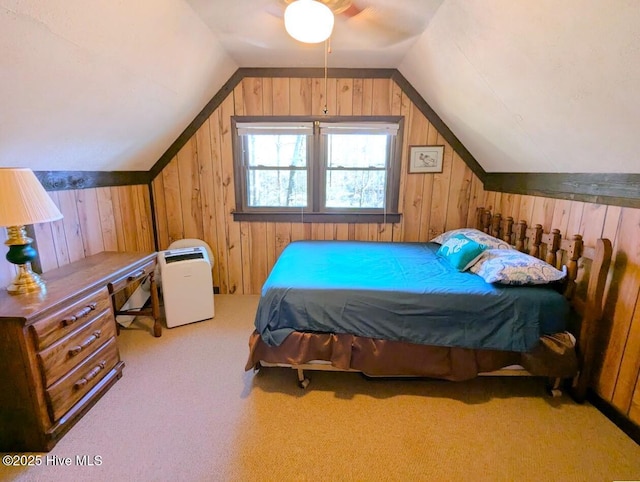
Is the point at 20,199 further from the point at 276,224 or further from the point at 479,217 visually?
the point at 479,217

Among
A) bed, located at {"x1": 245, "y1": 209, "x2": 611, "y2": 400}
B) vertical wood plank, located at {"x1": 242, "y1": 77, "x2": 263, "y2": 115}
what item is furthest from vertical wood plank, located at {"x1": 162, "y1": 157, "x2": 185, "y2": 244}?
bed, located at {"x1": 245, "y1": 209, "x2": 611, "y2": 400}

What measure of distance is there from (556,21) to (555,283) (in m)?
1.45

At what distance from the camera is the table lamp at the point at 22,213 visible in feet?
4.92

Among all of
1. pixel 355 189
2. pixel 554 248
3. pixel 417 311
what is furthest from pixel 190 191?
pixel 554 248

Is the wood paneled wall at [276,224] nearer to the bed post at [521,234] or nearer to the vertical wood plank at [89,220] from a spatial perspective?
the bed post at [521,234]

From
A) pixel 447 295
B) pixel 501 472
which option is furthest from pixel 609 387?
pixel 447 295

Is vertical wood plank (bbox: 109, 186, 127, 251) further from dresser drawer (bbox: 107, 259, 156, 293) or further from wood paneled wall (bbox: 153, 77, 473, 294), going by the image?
dresser drawer (bbox: 107, 259, 156, 293)

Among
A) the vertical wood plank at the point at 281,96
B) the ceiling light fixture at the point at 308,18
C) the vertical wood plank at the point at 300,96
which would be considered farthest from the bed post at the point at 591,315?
the vertical wood plank at the point at 281,96

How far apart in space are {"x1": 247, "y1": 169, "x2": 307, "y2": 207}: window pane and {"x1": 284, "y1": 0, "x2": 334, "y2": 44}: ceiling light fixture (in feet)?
5.63

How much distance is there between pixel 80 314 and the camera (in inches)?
69.1

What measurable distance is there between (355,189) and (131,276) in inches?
87.3

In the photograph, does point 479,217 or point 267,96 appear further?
point 479,217

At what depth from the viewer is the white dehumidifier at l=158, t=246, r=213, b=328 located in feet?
8.96

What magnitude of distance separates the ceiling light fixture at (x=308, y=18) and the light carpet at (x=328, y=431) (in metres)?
2.09
